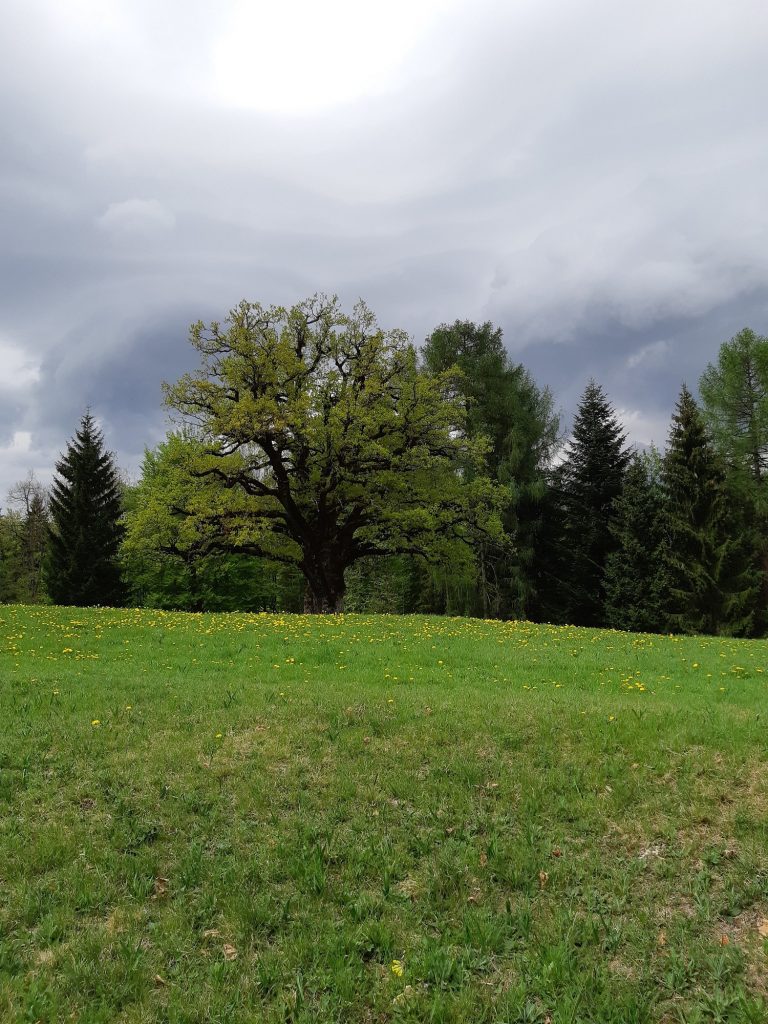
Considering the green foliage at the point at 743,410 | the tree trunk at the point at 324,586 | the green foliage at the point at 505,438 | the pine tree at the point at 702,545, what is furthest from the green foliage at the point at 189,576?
the green foliage at the point at 743,410

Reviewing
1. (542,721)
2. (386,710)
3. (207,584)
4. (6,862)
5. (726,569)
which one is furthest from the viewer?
(207,584)

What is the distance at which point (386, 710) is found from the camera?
28.4 feet

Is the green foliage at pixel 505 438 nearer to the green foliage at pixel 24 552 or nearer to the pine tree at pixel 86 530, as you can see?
the pine tree at pixel 86 530

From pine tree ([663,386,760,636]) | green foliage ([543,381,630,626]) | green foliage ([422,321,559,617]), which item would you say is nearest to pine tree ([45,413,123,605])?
green foliage ([422,321,559,617])

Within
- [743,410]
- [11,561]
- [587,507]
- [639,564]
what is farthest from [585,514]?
[11,561]

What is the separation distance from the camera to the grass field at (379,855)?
4.09 metres

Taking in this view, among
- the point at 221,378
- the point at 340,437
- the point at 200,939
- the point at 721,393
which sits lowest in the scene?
the point at 200,939

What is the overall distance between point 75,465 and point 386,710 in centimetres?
4015

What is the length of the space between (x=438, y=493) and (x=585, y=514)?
43.0ft

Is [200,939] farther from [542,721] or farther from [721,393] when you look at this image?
[721,393]

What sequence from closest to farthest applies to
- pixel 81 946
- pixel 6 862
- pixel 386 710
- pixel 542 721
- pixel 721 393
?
1. pixel 81 946
2. pixel 6 862
3. pixel 542 721
4. pixel 386 710
5. pixel 721 393

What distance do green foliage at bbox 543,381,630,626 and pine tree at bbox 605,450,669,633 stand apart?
1.98 meters

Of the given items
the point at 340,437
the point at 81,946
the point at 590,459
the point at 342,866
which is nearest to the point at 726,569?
the point at 590,459

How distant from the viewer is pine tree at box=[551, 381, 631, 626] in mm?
35625
